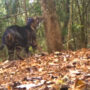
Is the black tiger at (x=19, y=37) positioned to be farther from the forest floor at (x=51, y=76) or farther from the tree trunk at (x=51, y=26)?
the forest floor at (x=51, y=76)

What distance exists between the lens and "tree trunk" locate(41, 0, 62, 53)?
6.27 meters

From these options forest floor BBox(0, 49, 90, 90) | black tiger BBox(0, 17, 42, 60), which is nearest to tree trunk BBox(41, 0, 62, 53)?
forest floor BBox(0, 49, 90, 90)

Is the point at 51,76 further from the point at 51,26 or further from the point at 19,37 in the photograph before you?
the point at 19,37

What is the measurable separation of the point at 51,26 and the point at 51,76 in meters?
2.64

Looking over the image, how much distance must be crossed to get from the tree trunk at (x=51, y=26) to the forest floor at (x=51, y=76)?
0.45 meters

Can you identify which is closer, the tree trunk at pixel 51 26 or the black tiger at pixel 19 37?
the tree trunk at pixel 51 26

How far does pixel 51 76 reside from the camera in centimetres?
396

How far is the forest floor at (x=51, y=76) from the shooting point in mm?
3125

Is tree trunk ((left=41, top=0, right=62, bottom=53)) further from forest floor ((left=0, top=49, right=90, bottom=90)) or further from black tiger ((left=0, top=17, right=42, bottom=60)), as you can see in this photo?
black tiger ((left=0, top=17, right=42, bottom=60))

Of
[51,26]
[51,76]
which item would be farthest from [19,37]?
[51,76]

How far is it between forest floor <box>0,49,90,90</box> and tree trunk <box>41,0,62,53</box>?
0.45m

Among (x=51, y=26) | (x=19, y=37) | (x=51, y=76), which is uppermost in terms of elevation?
(x=51, y=26)

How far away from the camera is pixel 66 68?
4438mm

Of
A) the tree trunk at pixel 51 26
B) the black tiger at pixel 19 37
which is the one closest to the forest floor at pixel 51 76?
the tree trunk at pixel 51 26
